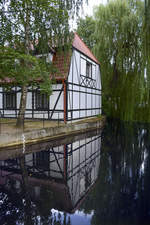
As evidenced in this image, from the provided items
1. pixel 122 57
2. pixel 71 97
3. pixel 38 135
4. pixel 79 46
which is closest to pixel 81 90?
pixel 71 97

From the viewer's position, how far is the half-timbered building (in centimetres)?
1056

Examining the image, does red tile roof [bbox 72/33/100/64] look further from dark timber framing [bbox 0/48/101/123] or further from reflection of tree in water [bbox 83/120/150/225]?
reflection of tree in water [bbox 83/120/150/225]

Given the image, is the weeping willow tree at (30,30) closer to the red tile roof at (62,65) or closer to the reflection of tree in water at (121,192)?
the red tile roof at (62,65)

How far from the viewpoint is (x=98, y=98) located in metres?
16.2

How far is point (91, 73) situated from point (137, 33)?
590 cm

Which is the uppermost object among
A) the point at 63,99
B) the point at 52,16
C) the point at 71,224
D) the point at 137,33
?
the point at 137,33

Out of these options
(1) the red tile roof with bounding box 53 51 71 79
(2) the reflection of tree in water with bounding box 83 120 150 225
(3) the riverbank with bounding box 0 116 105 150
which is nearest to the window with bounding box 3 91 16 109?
(1) the red tile roof with bounding box 53 51 71 79

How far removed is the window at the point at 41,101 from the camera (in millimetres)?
11453

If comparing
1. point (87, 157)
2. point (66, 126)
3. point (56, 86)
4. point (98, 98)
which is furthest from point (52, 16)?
point (98, 98)

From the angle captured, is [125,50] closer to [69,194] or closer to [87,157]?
[87,157]

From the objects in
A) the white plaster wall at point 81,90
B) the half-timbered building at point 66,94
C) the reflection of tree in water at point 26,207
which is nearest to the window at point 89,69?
the half-timbered building at point 66,94

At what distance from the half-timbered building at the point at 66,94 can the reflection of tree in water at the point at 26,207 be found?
557 centimetres

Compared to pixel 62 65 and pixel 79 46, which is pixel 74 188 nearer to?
pixel 62 65

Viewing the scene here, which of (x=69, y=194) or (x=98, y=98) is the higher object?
(x=98, y=98)
